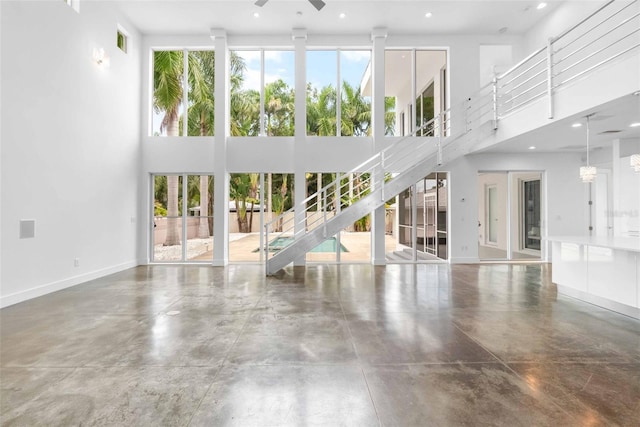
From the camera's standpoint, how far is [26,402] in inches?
99.1

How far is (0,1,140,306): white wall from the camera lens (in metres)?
5.30

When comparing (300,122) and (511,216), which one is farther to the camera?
(511,216)

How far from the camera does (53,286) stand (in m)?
6.12

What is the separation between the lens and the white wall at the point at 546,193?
928cm

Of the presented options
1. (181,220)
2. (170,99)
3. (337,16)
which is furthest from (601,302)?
(170,99)

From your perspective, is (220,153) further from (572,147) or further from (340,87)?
(572,147)

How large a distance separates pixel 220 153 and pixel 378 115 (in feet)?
15.0

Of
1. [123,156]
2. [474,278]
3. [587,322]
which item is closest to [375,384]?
[587,322]

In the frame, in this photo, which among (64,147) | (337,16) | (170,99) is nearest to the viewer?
(64,147)

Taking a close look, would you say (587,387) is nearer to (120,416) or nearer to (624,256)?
(624,256)

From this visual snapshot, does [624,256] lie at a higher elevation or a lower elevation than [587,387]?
higher

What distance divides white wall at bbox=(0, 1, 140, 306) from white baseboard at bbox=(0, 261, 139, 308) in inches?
0.7

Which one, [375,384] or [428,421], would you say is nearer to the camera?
[428,421]

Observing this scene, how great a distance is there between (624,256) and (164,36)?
454 inches
